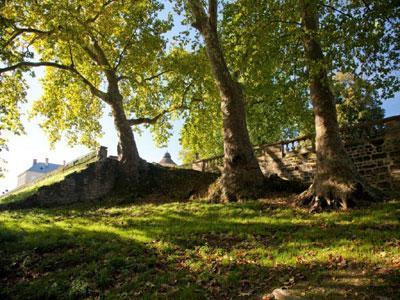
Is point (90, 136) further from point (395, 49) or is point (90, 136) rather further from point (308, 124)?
point (395, 49)

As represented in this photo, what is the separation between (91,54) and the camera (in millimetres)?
22266

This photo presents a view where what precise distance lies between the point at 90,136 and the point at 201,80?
36.5 ft

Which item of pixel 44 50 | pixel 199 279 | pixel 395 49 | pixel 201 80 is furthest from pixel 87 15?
pixel 199 279

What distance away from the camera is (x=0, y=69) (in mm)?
17219

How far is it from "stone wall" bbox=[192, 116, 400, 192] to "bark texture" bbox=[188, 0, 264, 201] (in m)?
5.59

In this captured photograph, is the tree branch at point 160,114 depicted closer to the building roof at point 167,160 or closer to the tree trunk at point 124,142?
the tree trunk at point 124,142

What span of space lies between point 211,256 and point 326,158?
6.40 m

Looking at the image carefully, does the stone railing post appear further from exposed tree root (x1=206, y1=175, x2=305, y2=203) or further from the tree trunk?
exposed tree root (x1=206, y1=175, x2=305, y2=203)

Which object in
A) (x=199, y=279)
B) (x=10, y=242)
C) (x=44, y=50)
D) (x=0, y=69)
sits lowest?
(x=199, y=279)

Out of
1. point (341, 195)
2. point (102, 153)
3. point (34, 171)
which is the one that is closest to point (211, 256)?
point (341, 195)

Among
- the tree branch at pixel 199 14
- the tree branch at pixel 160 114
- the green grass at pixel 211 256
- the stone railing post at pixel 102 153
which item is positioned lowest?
the green grass at pixel 211 256

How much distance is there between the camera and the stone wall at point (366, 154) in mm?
15969

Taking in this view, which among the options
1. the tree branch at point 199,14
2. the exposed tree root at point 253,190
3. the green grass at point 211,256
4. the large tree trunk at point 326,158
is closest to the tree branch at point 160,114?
the tree branch at point 199,14

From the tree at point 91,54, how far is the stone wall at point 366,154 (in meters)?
9.66
